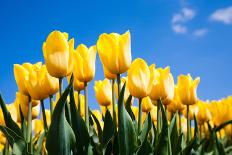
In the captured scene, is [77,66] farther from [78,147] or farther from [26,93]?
[78,147]

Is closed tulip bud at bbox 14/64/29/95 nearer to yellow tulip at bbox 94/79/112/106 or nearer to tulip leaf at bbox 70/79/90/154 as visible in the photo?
tulip leaf at bbox 70/79/90/154

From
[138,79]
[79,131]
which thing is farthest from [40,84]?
[138,79]

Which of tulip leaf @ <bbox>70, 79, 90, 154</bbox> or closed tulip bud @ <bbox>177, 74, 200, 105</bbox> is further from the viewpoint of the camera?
closed tulip bud @ <bbox>177, 74, 200, 105</bbox>

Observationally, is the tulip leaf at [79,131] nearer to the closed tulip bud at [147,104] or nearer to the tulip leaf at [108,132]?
the tulip leaf at [108,132]

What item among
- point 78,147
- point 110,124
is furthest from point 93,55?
point 78,147

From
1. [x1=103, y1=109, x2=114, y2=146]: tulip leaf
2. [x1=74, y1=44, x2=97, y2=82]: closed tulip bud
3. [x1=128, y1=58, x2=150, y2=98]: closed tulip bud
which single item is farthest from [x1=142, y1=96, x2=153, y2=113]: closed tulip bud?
[x1=103, y1=109, x2=114, y2=146]: tulip leaf

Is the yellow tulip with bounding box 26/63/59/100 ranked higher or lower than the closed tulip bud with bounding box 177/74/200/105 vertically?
lower

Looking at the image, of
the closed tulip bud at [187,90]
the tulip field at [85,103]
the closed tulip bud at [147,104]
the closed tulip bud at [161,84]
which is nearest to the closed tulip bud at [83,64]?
the tulip field at [85,103]
